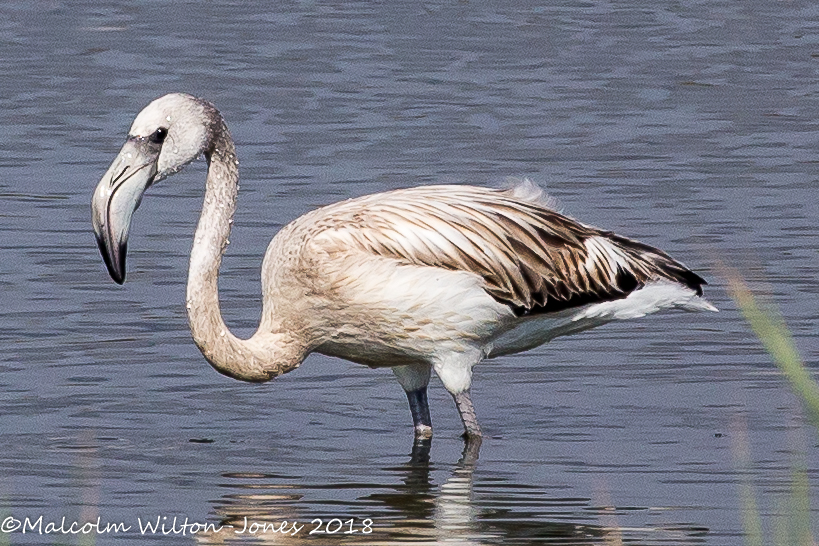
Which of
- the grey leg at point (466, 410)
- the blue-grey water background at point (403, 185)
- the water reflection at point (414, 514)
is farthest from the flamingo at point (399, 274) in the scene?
the water reflection at point (414, 514)

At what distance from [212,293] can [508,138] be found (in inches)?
258

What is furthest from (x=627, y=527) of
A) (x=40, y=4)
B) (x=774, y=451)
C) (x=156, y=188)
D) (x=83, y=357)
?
(x=40, y=4)

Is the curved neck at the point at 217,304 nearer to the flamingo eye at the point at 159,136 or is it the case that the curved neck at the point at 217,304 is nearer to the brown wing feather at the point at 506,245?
the flamingo eye at the point at 159,136

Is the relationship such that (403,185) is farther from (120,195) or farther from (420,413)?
(120,195)

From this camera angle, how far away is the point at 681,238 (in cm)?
1248

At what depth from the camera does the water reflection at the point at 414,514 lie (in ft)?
26.1

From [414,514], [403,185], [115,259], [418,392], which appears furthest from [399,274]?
[403,185]

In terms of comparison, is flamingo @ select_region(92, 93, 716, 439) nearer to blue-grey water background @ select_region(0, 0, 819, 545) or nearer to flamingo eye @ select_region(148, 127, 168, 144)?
flamingo eye @ select_region(148, 127, 168, 144)

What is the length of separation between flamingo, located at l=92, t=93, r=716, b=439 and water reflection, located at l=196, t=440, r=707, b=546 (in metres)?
0.59

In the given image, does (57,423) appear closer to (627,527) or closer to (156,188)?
(627,527)

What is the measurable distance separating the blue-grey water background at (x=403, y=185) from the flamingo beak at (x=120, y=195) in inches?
39.9

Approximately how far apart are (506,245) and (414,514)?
161 centimetres

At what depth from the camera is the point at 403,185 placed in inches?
537

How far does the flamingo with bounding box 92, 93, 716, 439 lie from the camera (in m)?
8.90
